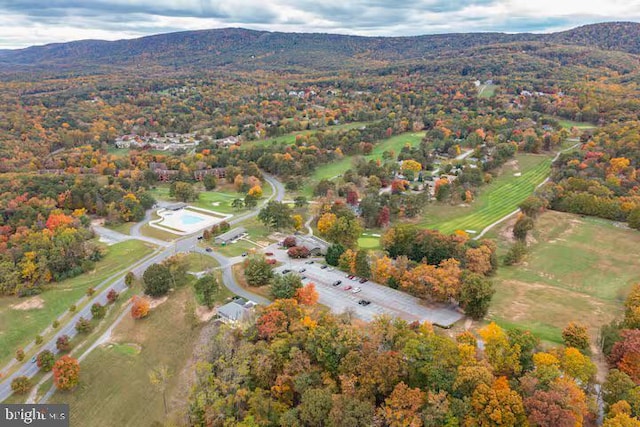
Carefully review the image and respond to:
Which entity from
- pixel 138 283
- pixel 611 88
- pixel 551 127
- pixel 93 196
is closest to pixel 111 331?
pixel 138 283

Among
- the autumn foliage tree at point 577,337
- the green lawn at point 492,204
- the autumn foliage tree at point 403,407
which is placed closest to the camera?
the autumn foliage tree at point 403,407

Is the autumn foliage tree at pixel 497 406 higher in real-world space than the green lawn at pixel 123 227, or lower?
higher

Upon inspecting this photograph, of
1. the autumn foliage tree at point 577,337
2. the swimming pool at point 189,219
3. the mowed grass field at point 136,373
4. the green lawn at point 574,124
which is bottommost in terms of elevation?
the swimming pool at point 189,219

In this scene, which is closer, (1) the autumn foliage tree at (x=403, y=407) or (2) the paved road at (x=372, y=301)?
(1) the autumn foliage tree at (x=403, y=407)

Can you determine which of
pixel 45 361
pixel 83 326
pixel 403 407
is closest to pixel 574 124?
pixel 403 407

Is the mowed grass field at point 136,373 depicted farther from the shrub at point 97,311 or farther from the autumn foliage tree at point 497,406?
the autumn foliage tree at point 497,406

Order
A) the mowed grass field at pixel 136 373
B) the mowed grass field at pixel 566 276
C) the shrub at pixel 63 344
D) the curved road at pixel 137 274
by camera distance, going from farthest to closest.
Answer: the shrub at pixel 63 344, the mowed grass field at pixel 566 276, the curved road at pixel 137 274, the mowed grass field at pixel 136 373

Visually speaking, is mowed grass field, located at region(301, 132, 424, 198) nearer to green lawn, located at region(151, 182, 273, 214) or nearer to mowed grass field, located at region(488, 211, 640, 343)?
green lawn, located at region(151, 182, 273, 214)

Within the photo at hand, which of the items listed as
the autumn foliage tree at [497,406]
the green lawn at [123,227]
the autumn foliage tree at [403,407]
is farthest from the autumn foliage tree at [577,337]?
the green lawn at [123,227]

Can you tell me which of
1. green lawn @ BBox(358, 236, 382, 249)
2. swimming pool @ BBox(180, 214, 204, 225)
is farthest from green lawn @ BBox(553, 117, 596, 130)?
swimming pool @ BBox(180, 214, 204, 225)
